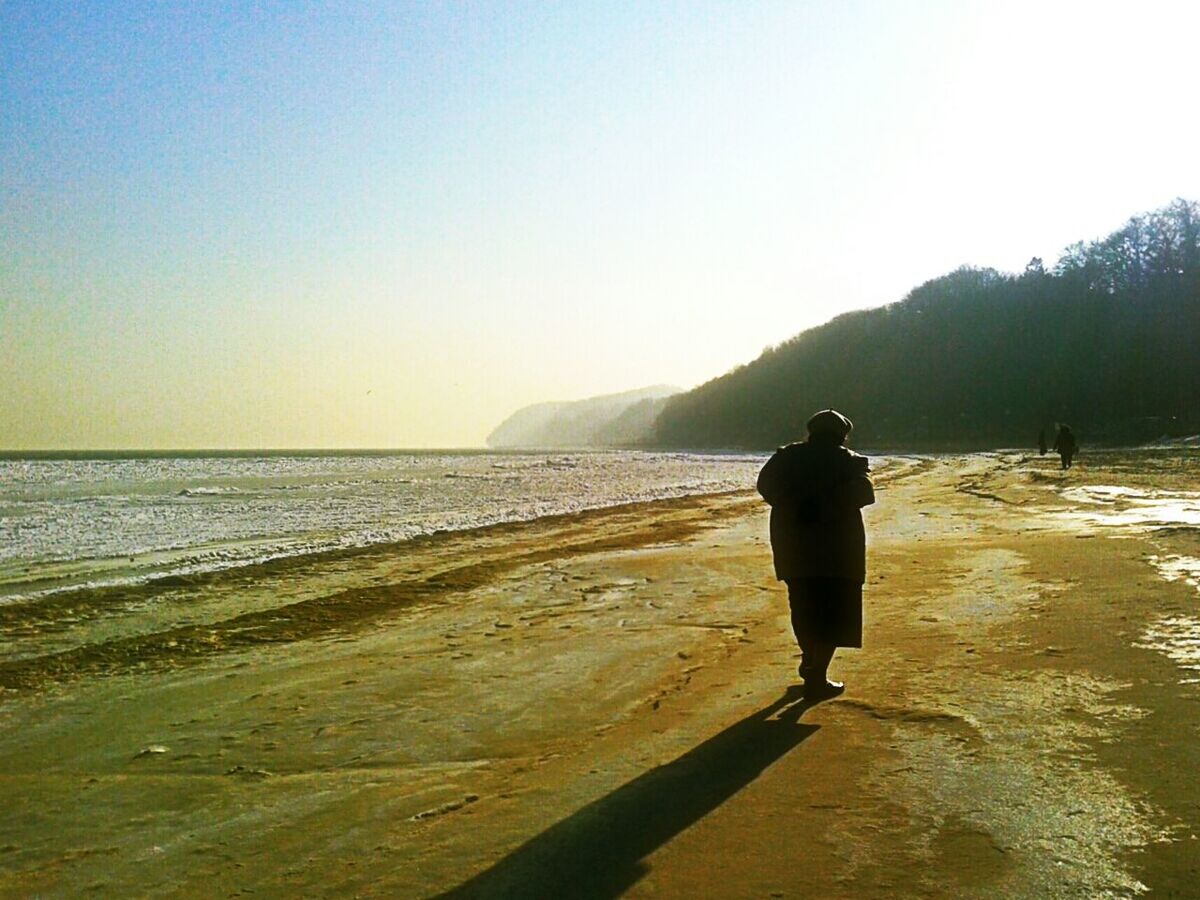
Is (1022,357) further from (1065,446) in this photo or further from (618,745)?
(618,745)

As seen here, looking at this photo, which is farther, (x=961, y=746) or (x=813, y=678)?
(x=813, y=678)

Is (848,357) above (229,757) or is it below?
above

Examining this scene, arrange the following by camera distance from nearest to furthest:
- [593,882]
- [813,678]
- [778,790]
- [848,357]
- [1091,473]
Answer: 1. [593,882]
2. [778,790]
3. [813,678]
4. [1091,473]
5. [848,357]

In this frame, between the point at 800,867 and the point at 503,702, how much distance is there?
10.9 feet

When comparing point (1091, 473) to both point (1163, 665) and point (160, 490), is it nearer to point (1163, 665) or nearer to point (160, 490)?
point (1163, 665)

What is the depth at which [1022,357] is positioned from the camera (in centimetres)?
11062

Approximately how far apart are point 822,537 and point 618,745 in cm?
194

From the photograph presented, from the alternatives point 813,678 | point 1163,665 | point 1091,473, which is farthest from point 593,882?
point 1091,473

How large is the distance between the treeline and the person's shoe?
70.3m

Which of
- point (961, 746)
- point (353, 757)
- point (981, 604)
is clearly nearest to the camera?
point (961, 746)

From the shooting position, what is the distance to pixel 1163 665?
19.9 ft

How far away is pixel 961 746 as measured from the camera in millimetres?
4812

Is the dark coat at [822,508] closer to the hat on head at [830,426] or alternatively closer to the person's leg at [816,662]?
the hat on head at [830,426]

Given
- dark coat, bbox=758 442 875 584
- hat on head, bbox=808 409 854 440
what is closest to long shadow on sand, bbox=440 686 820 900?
dark coat, bbox=758 442 875 584
